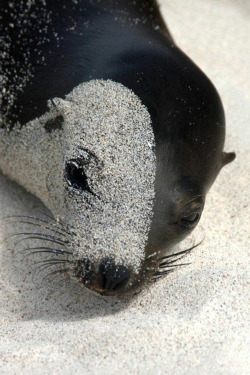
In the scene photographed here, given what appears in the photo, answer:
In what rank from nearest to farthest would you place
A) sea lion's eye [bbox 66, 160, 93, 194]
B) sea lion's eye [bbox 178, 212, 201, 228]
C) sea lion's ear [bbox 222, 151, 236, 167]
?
sea lion's eye [bbox 66, 160, 93, 194] → sea lion's eye [bbox 178, 212, 201, 228] → sea lion's ear [bbox 222, 151, 236, 167]

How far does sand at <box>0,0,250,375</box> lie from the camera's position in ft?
9.29

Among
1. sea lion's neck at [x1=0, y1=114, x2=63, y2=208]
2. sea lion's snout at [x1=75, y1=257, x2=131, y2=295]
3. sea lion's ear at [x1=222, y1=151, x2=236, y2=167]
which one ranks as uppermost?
sea lion's ear at [x1=222, y1=151, x2=236, y2=167]

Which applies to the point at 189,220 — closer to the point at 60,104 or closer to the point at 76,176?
the point at 76,176

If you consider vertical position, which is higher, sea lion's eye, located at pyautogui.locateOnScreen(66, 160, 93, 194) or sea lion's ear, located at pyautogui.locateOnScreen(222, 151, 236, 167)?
sea lion's ear, located at pyautogui.locateOnScreen(222, 151, 236, 167)

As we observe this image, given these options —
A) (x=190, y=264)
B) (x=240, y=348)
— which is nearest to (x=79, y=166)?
(x=190, y=264)

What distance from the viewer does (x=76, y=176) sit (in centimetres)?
315

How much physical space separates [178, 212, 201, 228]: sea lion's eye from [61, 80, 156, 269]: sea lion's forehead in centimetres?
26

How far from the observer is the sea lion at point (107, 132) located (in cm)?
300

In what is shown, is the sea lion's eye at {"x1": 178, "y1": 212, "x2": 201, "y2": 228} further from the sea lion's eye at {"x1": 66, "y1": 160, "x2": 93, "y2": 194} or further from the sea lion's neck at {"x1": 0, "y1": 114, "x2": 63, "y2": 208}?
the sea lion's neck at {"x1": 0, "y1": 114, "x2": 63, "y2": 208}

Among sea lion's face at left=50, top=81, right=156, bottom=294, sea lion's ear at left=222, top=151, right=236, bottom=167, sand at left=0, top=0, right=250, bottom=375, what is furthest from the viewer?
sea lion's ear at left=222, top=151, right=236, bottom=167

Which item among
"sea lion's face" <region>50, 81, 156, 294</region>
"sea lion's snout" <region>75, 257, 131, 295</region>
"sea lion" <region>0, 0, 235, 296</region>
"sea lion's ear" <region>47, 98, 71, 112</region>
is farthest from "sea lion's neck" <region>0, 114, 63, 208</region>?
"sea lion's snout" <region>75, 257, 131, 295</region>

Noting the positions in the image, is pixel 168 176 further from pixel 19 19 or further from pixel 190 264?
pixel 19 19

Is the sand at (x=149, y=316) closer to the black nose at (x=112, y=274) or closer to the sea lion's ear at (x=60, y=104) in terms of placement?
the black nose at (x=112, y=274)

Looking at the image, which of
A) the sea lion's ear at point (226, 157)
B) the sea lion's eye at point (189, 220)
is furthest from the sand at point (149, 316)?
the sea lion's ear at point (226, 157)
